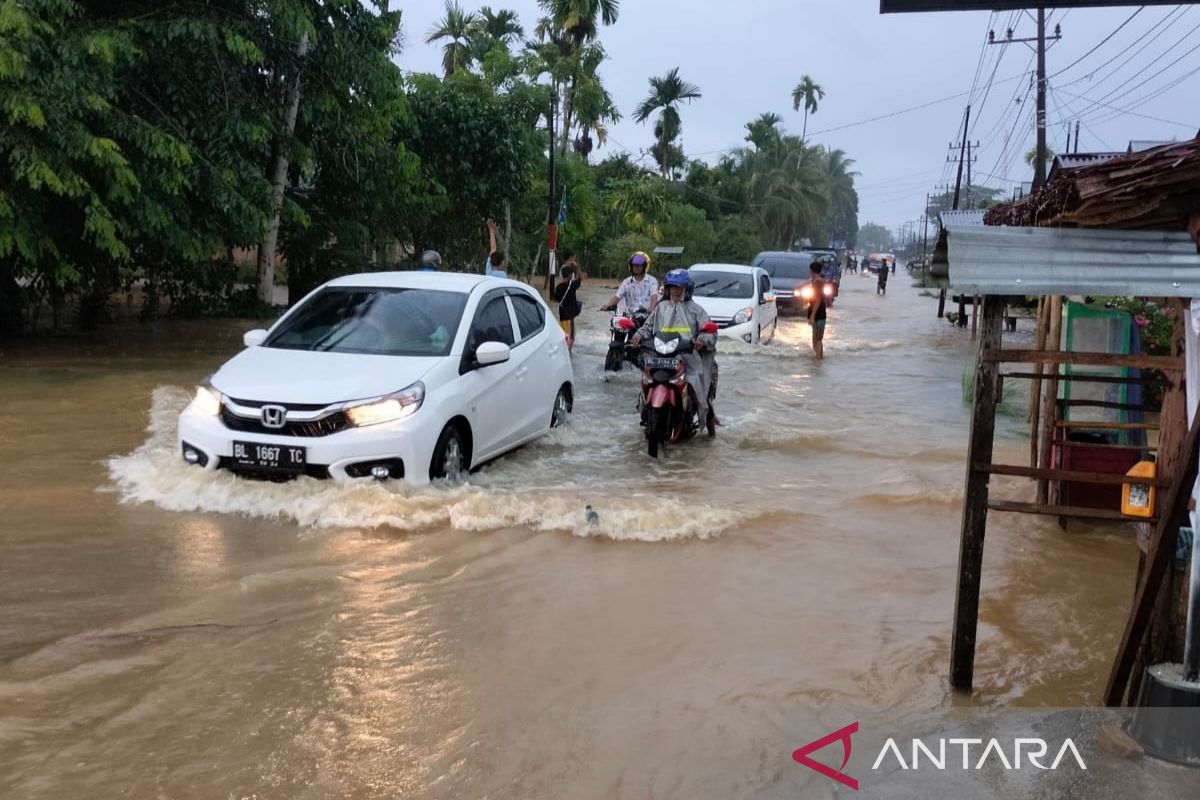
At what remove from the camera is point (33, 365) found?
13133mm

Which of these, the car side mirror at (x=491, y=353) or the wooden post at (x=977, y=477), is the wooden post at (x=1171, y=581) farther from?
the car side mirror at (x=491, y=353)

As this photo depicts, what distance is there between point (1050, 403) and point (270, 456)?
5165 mm

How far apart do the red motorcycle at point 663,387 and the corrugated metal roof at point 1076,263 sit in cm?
556

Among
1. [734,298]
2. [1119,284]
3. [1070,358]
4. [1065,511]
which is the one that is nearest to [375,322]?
[1070,358]

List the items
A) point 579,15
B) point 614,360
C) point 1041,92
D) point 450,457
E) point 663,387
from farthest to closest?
1. point 579,15
2. point 1041,92
3. point 614,360
4. point 663,387
5. point 450,457

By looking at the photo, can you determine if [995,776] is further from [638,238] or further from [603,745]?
[638,238]

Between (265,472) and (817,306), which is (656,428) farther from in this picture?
(817,306)

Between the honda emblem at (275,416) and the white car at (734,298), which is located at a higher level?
the white car at (734,298)

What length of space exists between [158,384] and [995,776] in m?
10.7

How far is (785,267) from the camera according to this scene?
2678 cm

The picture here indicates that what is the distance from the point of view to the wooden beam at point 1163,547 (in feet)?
12.2

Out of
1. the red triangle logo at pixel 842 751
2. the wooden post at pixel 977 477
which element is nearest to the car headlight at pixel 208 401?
the red triangle logo at pixel 842 751

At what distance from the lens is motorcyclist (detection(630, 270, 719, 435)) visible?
32.2 ft

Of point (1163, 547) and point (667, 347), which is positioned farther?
point (667, 347)
